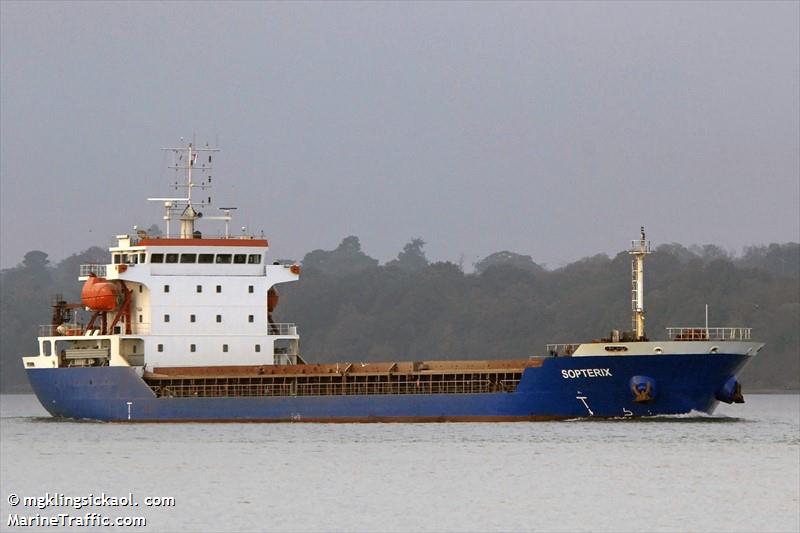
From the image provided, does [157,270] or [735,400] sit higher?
[157,270]

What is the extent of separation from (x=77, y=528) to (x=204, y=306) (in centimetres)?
2798

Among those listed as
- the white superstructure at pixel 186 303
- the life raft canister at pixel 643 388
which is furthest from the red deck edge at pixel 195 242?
the life raft canister at pixel 643 388

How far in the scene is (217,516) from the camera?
38.6 m

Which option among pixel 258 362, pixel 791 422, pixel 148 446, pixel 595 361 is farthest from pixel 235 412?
pixel 791 422

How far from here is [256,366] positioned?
63219mm

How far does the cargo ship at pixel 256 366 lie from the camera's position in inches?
2287

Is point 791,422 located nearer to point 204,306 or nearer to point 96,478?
point 204,306

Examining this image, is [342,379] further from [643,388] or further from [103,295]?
[643,388]

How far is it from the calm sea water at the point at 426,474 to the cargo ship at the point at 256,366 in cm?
91

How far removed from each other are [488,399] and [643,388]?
212 inches

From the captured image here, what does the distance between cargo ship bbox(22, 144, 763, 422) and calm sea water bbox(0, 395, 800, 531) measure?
0.91m

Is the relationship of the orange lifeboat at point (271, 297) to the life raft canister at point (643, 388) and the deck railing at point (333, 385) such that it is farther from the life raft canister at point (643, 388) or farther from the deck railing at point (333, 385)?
the life raft canister at point (643, 388)

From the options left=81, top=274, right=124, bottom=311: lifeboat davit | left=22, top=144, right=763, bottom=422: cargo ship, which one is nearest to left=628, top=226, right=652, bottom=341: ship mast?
left=22, top=144, right=763, bottom=422: cargo ship

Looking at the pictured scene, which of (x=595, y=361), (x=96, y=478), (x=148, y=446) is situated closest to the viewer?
(x=96, y=478)
